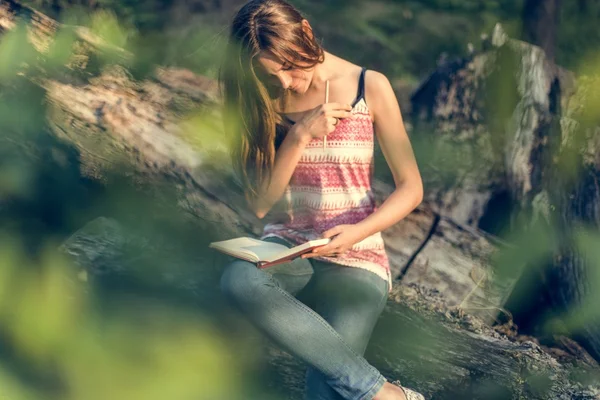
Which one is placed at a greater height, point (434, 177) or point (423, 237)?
point (434, 177)

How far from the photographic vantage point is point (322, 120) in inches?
111

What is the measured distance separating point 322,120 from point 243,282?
692mm

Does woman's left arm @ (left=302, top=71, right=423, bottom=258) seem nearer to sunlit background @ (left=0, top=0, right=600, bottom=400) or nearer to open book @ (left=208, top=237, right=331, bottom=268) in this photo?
open book @ (left=208, top=237, right=331, bottom=268)

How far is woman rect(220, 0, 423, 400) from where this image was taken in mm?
2609

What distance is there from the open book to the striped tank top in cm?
18

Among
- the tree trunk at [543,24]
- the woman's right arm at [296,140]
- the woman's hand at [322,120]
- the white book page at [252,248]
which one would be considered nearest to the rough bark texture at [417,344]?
the white book page at [252,248]

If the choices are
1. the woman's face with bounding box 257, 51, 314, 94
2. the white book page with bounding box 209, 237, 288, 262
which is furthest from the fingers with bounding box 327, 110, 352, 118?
the white book page with bounding box 209, 237, 288, 262

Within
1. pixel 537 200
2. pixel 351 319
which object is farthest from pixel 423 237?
pixel 351 319

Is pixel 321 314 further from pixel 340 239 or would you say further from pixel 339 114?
pixel 339 114

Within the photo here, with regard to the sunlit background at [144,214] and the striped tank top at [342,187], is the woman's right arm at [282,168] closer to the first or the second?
the striped tank top at [342,187]

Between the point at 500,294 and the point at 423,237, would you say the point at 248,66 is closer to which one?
the point at 423,237

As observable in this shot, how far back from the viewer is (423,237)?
3.41 metres

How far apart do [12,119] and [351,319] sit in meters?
1.91

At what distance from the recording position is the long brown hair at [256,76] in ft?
8.95
